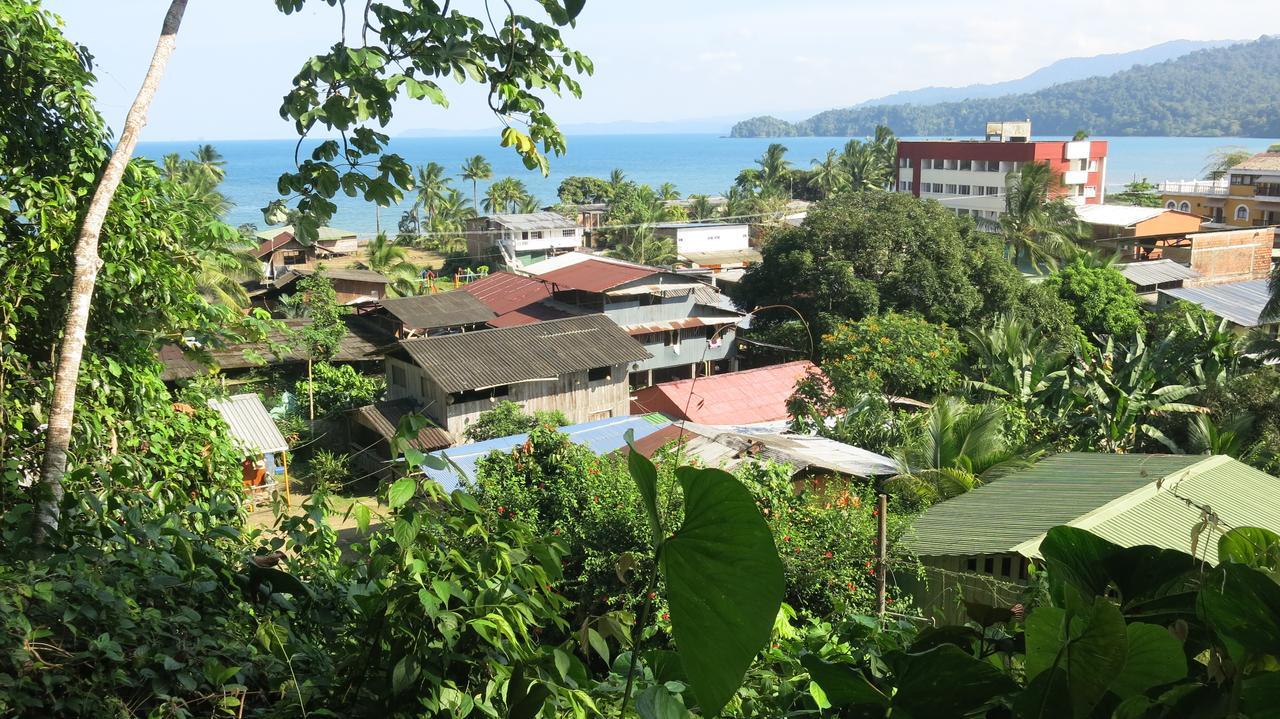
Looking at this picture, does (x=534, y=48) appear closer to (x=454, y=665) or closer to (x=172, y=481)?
(x=454, y=665)

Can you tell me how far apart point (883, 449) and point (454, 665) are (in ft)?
36.8

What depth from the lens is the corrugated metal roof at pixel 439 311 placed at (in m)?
21.4

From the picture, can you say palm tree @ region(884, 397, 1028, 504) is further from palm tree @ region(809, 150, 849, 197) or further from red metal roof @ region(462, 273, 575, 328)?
palm tree @ region(809, 150, 849, 197)

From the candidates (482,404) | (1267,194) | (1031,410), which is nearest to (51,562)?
(1031,410)

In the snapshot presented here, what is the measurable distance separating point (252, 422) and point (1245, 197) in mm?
41987

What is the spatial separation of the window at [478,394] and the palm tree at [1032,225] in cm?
1498

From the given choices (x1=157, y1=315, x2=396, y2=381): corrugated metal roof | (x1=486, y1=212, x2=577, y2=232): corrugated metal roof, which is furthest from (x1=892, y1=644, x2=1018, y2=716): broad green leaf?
(x1=486, y1=212, x2=577, y2=232): corrugated metal roof

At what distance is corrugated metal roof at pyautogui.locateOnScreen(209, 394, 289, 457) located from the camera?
14156 millimetres

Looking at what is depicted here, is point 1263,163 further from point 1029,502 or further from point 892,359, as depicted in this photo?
point 1029,502

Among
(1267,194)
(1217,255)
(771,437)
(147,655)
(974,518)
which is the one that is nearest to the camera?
(147,655)

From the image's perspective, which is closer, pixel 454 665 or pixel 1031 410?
pixel 454 665

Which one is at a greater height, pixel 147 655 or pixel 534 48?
pixel 534 48

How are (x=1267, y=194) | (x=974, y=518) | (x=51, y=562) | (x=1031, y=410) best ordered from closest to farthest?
(x=51, y=562)
(x=974, y=518)
(x=1031, y=410)
(x=1267, y=194)

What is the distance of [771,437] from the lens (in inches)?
454
